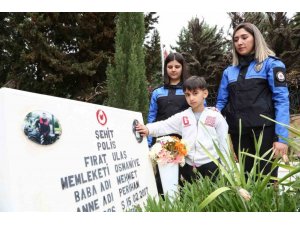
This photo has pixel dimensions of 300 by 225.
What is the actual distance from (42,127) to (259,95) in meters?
1.76

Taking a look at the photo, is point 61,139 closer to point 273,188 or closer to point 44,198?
point 44,198

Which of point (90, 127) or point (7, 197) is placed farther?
point (90, 127)

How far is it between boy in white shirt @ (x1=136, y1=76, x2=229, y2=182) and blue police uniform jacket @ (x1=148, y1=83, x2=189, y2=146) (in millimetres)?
207

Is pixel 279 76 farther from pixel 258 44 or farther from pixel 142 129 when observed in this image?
pixel 142 129

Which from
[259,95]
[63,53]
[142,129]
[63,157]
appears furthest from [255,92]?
[63,53]

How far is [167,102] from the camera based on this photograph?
9.64 feet

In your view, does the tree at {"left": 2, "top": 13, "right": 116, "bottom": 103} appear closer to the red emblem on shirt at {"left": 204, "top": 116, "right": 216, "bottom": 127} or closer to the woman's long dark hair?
the woman's long dark hair

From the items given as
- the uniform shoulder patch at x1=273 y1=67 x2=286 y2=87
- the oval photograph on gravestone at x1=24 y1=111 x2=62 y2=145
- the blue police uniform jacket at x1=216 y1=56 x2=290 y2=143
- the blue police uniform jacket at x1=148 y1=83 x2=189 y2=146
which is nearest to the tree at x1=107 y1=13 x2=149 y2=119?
the blue police uniform jacket at x1=148 y1=83 x2=189 y2=146

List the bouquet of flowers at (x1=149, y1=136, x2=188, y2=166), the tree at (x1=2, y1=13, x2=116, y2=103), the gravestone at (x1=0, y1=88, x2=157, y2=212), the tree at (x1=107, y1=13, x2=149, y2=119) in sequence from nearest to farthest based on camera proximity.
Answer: the gravestone at (x1=0, y1=88, x2=157, y2=212)
the bouquet of flowers at (x1=149, y1=136, x2=188, y2=166)
the tree at (x1=107, y1=13, x2=149, y2=119)
the tree at (x1=2, y1=13, x2=116, y2=103)

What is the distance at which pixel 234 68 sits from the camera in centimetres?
277

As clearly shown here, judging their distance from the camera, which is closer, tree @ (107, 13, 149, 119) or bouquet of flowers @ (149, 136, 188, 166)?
bouquet of flowers @ (149, 136, 188, 166)

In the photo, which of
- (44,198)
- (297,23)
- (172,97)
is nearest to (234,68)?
(172,97)

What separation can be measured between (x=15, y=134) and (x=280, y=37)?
10.5m

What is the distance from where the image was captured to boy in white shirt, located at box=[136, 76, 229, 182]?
8.39ft
